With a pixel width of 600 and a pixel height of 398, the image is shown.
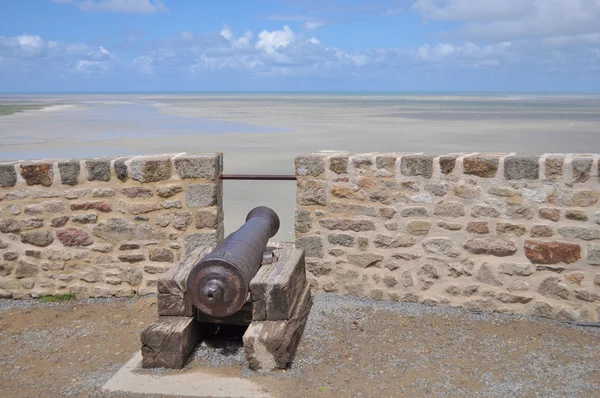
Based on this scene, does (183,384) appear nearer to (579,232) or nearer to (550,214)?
(550,214)

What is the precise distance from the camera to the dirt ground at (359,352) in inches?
170

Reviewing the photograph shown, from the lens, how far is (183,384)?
436 centimetres

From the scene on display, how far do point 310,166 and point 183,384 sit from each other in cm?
256

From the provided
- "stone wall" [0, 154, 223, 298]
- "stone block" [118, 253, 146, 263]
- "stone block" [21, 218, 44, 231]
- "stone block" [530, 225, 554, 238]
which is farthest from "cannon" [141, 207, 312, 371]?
"stone block" [530, 225, 554, 238]

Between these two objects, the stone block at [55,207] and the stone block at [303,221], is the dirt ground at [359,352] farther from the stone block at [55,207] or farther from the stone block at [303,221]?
the stone block at [55,207]

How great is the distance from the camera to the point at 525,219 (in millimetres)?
5480

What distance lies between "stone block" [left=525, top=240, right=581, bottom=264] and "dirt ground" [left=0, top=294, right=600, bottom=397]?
22.2 inches

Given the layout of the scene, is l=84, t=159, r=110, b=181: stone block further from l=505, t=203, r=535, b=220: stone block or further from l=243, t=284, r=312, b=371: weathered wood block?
l=505, t=203, r=535, b=220: stone block

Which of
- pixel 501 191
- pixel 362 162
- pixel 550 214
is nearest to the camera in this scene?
pixel 550 214

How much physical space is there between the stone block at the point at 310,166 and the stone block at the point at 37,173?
2.46m

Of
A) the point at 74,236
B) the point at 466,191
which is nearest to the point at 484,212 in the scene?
the point at 466,191

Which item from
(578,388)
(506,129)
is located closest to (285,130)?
(506,129)

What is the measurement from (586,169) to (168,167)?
152 inches

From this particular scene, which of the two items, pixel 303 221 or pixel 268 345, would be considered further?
pixel 303 221
